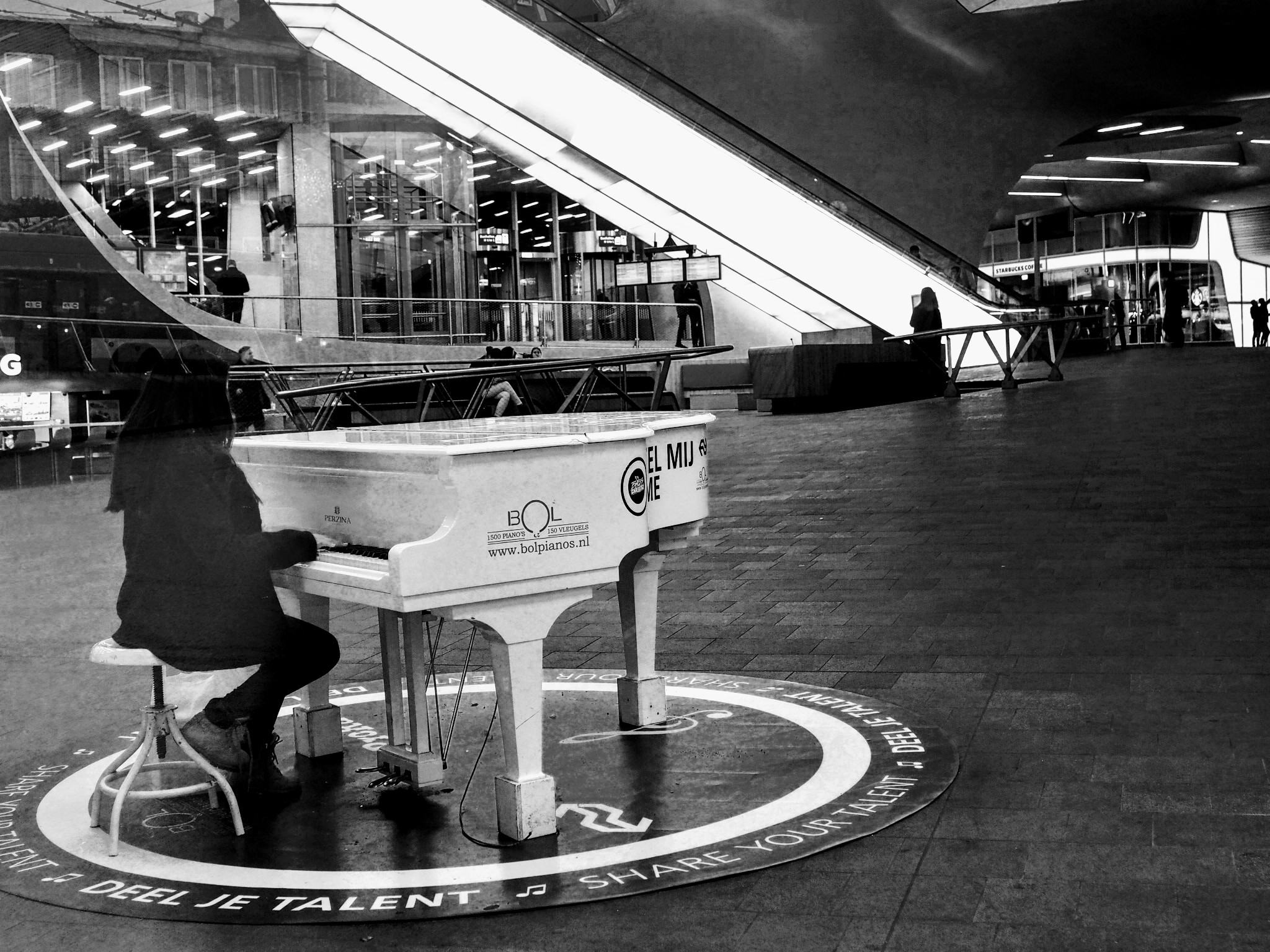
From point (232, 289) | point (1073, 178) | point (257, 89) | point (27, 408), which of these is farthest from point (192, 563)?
point (1073, 178)

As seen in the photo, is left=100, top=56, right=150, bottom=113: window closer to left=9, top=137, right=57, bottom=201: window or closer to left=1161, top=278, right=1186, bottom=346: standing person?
left=9, top=137, right=57, bottom=201: window

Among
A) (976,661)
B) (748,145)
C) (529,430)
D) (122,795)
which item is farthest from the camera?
(748,145)

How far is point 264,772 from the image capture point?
3.68 meters

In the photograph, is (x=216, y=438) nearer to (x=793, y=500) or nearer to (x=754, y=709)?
(x=754, y=709)

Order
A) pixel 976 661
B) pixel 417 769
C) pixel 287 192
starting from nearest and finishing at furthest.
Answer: pixel 417 769, pixel 976 661, pixel 287 192

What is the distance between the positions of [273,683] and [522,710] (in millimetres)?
793

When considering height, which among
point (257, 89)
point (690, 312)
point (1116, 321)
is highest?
point (257, 89)

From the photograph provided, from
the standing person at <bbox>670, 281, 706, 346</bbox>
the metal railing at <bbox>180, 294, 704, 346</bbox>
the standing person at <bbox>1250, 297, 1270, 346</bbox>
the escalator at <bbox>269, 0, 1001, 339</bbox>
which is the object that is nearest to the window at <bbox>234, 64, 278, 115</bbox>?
the metal railing at <bbox>180, 294, 704, 346</bbox>

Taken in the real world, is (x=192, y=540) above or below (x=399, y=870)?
above

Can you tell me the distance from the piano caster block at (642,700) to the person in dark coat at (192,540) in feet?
4.11

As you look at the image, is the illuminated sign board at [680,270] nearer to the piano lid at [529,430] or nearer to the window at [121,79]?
the window at [121,79]

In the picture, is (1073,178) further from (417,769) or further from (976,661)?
(417,769)

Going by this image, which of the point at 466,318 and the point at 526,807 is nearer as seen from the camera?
the point at 526,807

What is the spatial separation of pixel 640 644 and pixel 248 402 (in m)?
5.79
